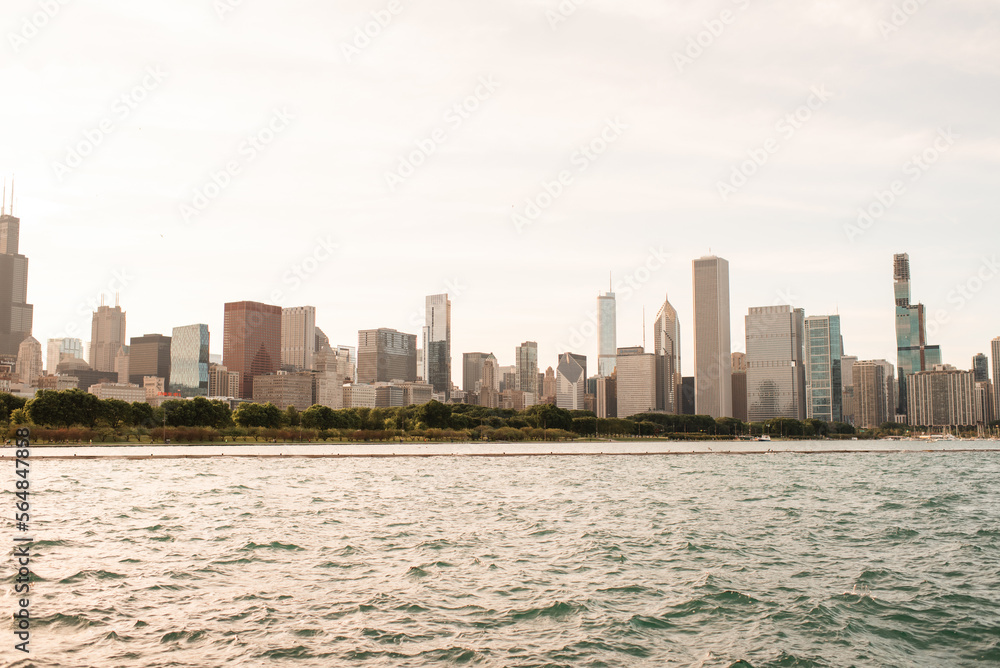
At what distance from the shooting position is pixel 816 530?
43531 millimetres

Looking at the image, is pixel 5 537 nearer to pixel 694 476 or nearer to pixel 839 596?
pixel 839 596

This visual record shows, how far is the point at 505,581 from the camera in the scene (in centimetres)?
2903

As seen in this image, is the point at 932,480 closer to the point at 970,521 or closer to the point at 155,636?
the point at 970,521

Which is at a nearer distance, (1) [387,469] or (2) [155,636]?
(2) [155,636]

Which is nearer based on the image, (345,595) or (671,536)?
(345,595)

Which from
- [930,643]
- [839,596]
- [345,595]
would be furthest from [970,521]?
[345,595]

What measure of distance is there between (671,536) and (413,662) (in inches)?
941

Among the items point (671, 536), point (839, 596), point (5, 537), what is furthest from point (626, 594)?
point (5, 537)

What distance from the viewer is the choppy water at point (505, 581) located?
828 inches

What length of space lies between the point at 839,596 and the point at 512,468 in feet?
250

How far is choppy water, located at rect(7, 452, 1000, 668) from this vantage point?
21.0 metres

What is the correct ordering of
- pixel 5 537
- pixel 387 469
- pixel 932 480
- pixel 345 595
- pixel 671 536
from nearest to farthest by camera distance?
1. pixel 345 595
2. pixel 5 537
3. pixel 671 536
4. pixel 932 480
5. pixel 387 469

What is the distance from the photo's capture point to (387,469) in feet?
312

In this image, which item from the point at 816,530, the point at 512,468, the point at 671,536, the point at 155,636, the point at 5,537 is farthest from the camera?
the point at 512,468
